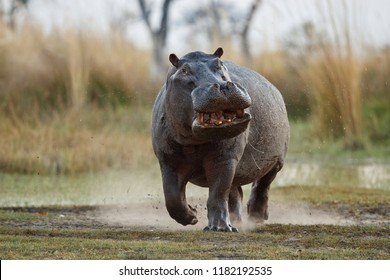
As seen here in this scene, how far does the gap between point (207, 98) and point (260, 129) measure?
1615 mm

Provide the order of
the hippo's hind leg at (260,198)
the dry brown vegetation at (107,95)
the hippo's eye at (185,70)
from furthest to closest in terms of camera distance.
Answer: the dry brown vegetation at (107,95) < the hippo's hind leg at (260,198) < the hippo's eye at (185,70)

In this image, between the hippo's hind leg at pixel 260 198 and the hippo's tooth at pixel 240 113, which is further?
the hippo's hind leg at pixel 260 198

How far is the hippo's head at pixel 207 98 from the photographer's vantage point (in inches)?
291

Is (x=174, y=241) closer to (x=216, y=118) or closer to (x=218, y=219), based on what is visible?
(x=218, y=219)

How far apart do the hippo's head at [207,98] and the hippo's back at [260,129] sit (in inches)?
29.8

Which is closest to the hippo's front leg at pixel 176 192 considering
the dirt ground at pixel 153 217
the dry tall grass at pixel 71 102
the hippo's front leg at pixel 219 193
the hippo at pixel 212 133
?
the hippo at pixel 212 133

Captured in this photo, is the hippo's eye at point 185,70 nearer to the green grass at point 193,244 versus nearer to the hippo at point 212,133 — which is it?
the hippo at point 212,133

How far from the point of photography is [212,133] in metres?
7.63

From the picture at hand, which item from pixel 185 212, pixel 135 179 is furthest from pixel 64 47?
pixel 185 212

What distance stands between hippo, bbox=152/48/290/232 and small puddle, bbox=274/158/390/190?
155 inches

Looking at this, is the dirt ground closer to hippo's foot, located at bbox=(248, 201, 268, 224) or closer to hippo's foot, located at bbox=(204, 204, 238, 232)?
hippo's foot, located at bbox=(248, 201, 268, 224)

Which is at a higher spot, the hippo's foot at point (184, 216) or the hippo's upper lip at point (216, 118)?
the hippo's upper lip at point (216, 118)

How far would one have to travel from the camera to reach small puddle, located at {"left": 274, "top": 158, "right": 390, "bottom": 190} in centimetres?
1331

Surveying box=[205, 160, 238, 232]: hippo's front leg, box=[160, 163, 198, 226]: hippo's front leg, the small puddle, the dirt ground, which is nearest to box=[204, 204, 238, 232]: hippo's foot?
box=[205, 160, 238, 232]: hippo's front leg
